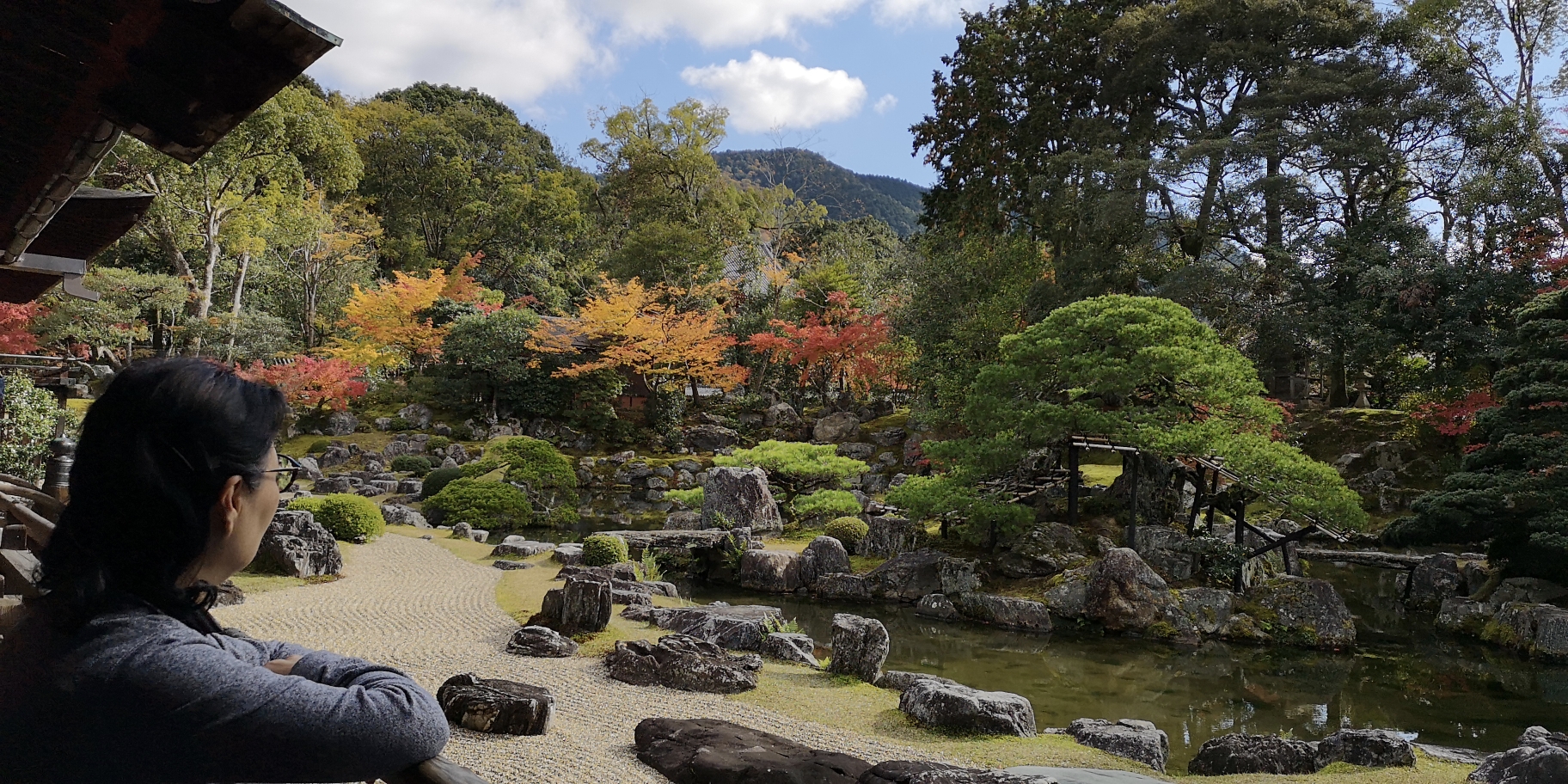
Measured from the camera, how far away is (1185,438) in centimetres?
1023

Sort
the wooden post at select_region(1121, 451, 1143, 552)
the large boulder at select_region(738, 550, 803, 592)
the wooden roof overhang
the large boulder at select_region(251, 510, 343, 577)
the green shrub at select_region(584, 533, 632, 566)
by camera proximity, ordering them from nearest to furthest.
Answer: the wooden roof overhang, the large boulder at select_region(251, 510, 343, 577), the green shrub at select_region(584, 533, 632, 566), the wooden post at select_region(1121, 451, 1143, 552), the large boulder at select_region(738, 550, 803, 592)

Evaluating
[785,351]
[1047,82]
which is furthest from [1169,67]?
[785,351]

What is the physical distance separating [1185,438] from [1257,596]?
2129 millimetres

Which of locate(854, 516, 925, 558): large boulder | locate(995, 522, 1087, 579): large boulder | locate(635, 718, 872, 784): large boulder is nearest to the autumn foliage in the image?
locate(854, 516, 925, 558): large boulder

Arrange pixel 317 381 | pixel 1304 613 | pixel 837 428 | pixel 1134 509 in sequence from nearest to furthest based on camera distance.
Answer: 1. pixel 1304 613
2. pixel 1134 509
3. pixel 317 381
4. pixel 837 428

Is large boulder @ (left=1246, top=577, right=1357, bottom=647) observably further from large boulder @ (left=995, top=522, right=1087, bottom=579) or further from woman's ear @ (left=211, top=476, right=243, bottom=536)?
woman's ear @ (left=211, top=476, right=243, bottom=536)

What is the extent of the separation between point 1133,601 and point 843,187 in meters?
55.4

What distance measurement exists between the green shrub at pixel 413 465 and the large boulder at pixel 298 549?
8.95 m

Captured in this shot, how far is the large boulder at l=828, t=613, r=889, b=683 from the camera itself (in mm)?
6805

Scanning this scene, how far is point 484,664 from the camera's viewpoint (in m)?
6.37

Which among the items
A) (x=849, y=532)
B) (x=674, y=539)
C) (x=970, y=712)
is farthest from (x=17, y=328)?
(x=970, y=712)

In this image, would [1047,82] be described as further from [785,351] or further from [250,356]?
[250,356]

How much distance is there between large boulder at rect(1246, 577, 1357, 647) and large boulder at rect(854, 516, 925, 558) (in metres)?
4.45

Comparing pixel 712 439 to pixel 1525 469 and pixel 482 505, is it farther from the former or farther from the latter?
pixel 1525 469
